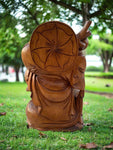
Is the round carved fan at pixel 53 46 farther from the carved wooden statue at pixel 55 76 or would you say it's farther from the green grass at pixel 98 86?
the green grass at pixel 98 86

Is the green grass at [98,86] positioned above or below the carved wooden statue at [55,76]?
below

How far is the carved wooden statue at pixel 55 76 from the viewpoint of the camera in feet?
9.83

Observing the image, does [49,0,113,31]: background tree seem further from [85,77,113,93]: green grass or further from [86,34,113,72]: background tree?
[86,34,113,72]: background tree

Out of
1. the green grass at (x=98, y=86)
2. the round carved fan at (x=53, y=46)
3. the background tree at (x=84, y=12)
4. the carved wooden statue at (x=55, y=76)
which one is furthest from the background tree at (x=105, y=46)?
the round carved fan at (x=53, y=46)

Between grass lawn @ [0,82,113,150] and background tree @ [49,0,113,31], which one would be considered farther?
background tree @ [49,0,113,31]

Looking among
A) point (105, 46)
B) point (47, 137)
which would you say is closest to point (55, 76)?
point (47, 137)

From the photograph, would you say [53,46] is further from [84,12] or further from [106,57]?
[106,57]

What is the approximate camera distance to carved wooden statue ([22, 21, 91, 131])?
2996mm

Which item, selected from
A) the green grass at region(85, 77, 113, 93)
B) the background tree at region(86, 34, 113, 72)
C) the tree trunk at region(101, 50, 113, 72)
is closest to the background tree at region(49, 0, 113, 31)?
the green grass at region(85, 77, 113, 93)

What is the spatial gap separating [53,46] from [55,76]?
0.53 meters

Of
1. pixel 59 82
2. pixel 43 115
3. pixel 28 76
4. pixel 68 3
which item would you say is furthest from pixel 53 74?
pixel 68 3

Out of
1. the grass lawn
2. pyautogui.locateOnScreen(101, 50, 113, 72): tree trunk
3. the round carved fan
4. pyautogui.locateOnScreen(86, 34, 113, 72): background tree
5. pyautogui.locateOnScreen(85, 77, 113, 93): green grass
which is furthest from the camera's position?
pyautogui.locateOnScreen(101, 50, 113, 72): tree trunk

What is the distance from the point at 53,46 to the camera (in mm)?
3004

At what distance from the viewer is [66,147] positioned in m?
2.56
